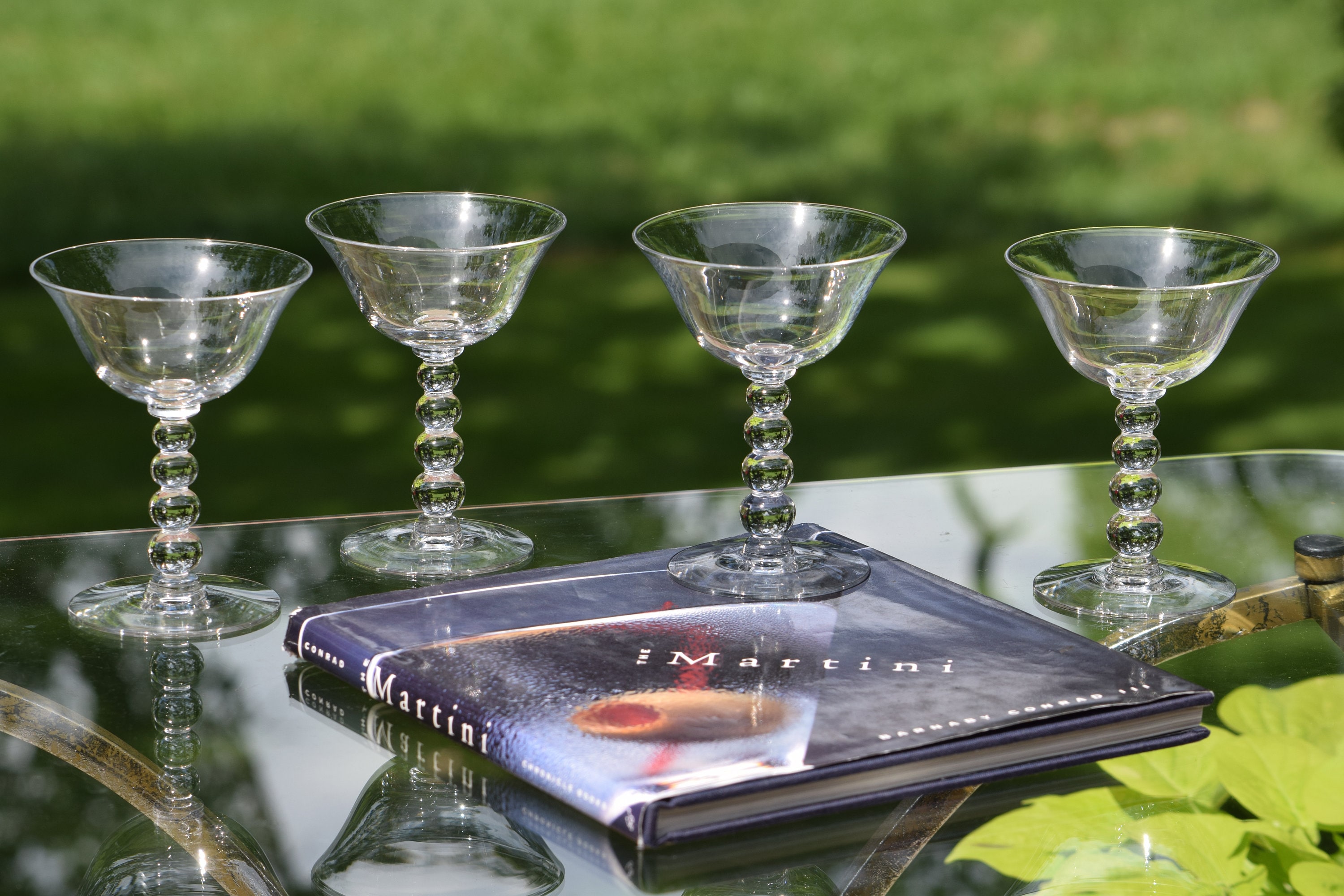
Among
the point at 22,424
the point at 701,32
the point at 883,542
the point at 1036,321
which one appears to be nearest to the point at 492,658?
the point at 883,542

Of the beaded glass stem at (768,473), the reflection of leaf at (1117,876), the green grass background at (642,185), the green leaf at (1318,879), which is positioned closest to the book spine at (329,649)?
the beaded glass stem at (768,473)

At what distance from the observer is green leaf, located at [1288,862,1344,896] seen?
0.83 m

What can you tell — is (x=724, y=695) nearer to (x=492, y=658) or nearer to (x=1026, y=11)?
(x=492, y=658)

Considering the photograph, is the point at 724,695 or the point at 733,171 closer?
the point at 724,695

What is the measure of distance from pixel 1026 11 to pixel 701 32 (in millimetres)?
883

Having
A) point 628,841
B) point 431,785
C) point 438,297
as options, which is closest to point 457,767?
point 431,785

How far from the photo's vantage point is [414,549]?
1.31 metres

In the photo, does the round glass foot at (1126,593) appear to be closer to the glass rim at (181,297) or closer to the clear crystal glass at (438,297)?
the clear crystal glass at (438,297)

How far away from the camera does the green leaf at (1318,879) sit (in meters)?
0.83

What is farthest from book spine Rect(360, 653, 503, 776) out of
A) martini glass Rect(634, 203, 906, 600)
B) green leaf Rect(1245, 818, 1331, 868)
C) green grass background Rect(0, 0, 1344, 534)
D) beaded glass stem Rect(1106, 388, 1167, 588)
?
green grass background Rect(0, 0, 1344, 534)

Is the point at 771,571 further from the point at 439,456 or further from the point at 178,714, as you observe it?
the point at 178,714

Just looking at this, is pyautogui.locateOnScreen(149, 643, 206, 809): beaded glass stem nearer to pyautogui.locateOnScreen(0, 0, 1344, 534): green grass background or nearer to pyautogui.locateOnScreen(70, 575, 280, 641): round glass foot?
pyautogui.locateOnScreen(70, 575, 280, 641): round glass foot

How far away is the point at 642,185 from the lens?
4047 millimetres

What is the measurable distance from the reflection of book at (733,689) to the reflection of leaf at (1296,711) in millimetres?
43
